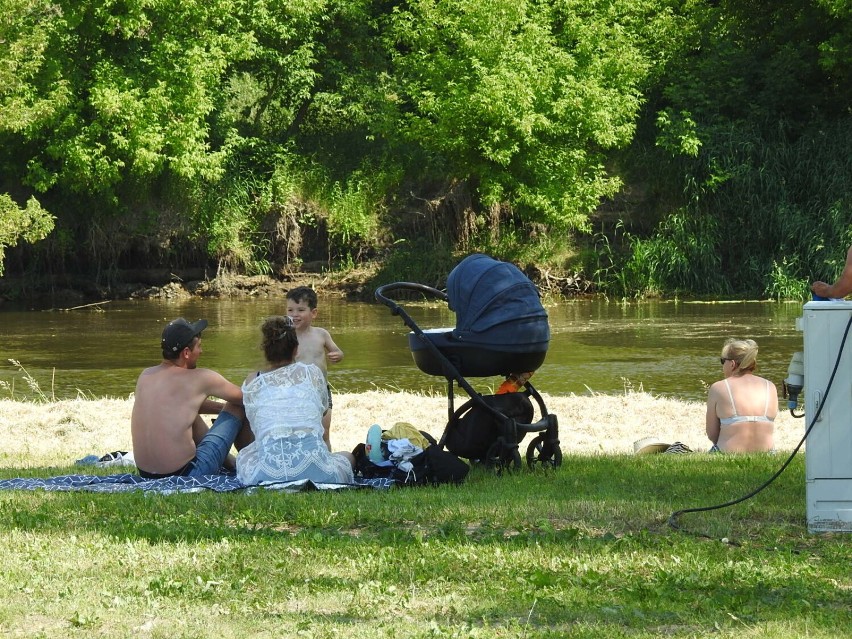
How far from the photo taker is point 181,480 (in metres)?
7.88

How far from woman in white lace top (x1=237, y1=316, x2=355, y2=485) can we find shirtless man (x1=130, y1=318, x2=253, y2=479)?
47 cm

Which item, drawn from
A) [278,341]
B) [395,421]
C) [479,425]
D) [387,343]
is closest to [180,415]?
[278,341]

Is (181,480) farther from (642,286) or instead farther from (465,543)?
(642,286)

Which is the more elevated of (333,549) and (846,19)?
(846,19)

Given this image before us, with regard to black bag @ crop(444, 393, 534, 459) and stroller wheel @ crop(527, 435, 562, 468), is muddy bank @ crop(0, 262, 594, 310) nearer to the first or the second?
stroller wheel @ crop(527, 435, 562, 468)

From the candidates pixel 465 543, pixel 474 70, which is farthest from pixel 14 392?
pixel 474 70

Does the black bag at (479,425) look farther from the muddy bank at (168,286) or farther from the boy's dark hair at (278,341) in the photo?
the muddy bank at (168,286)

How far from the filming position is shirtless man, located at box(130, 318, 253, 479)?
8.23 metres

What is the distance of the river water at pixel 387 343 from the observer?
18.2 meters

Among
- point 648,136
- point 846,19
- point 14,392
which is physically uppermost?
point 846,19

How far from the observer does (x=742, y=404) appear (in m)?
9.74

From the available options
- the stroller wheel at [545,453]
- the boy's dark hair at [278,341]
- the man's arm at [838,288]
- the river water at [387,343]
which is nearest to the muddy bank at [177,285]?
the river water at [387,343]

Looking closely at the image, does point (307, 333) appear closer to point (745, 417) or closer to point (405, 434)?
point (405, 434)

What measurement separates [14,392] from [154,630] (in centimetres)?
1386
